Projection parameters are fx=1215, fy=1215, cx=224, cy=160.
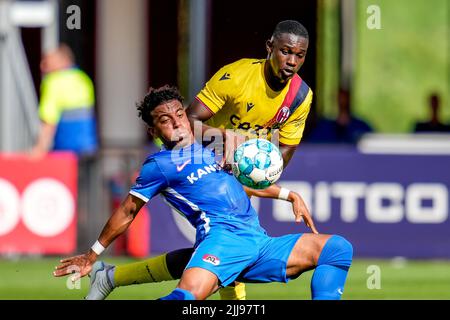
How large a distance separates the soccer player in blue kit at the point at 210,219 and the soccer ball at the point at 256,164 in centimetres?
13

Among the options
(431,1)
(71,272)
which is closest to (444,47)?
(431,1)

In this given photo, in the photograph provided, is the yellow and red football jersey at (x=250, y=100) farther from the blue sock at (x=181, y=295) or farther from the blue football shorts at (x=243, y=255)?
the blue sock at (x=181, y=295)

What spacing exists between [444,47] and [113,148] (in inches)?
973

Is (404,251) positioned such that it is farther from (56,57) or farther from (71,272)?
(71,272)

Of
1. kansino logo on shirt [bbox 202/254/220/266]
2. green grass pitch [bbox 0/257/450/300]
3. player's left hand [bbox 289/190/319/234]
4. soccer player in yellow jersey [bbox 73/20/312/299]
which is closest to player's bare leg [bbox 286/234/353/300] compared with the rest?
player's left hand [bbox 289/190/319/234]

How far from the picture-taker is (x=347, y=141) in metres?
15.5

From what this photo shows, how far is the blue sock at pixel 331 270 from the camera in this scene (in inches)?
318

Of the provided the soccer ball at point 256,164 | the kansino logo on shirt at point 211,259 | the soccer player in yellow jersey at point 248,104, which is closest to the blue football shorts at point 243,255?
the kansino logo on shirt at point 211,259

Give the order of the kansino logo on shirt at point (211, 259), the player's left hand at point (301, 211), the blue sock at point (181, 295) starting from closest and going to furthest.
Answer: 1. the blue sock at point (181, 295)
2. the kansino logo on shirt at point (211, 259)
3. the player's left hand at point (301, 211)

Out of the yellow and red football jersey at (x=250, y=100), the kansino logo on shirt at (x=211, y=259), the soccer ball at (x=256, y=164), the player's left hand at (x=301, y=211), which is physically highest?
the yellow and red football jersey at (x=250, y=100)

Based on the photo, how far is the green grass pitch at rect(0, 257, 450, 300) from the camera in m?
11.3

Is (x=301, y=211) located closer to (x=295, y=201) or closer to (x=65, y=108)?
(x=295, y=201)

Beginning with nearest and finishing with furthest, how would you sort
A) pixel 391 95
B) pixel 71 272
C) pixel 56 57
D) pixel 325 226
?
pixel 71 272
pixel 325 226
pixel 56 57
pixel 391 95

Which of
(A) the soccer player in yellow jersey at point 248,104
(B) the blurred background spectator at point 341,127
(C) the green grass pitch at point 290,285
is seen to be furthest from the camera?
(B) the blurred background spectator at point 341,127
